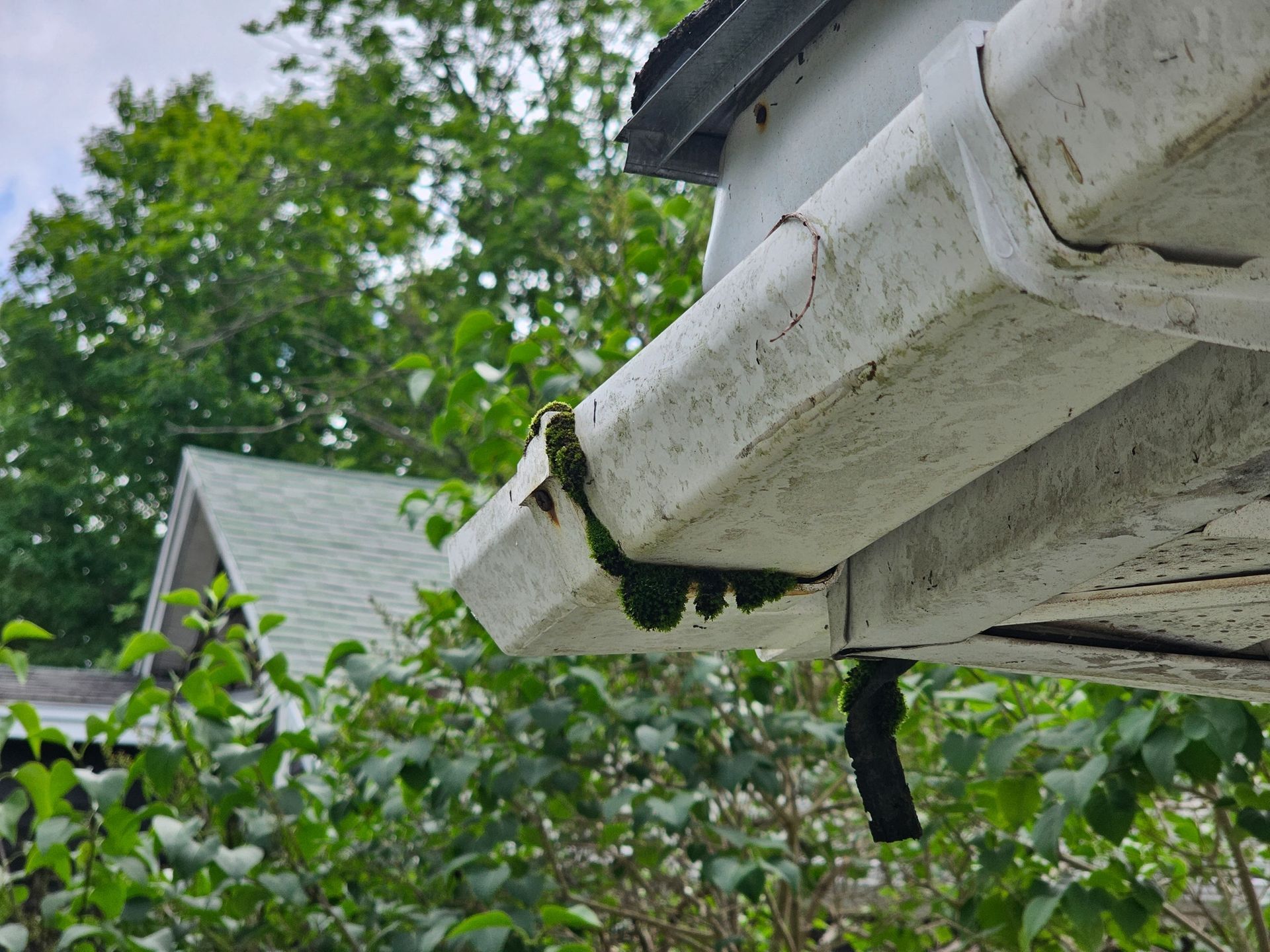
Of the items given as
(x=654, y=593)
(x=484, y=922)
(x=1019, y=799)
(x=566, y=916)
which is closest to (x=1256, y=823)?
(x=1019, y=799)

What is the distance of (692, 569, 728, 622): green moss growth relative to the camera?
1.22 metres

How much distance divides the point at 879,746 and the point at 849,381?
939 mm

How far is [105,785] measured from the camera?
313 cm

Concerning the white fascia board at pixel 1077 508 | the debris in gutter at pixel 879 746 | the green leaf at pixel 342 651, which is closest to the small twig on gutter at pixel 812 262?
the white fascia board at pixel 1077 508

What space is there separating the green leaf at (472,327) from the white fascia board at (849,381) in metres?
1.90

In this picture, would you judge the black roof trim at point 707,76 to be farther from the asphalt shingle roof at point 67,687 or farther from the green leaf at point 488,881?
the asphalt shingle roof at point 67,687

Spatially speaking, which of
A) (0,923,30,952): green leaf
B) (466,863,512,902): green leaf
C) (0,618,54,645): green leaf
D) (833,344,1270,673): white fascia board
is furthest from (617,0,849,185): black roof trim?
(0,923,30,952): green leaf

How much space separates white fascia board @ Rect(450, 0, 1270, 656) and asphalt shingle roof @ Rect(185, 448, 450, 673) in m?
5.94

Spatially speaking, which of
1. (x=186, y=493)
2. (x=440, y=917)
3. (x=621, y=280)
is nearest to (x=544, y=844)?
(x=440, y=917)

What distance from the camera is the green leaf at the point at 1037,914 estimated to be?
2463mm

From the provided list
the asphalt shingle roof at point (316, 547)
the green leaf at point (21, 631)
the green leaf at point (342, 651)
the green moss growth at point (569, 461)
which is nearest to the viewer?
the green moss growth at point (569, 461)

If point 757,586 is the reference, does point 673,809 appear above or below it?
below

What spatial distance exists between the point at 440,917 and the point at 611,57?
48.9 ft

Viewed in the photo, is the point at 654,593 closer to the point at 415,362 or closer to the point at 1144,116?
the point at 1144,116
